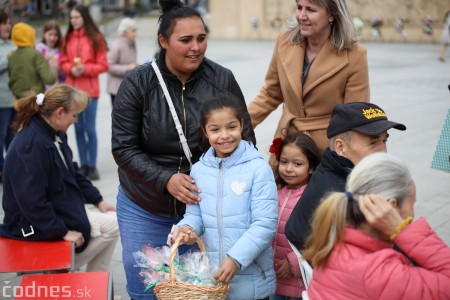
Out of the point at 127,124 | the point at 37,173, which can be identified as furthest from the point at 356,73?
the point at 37,173

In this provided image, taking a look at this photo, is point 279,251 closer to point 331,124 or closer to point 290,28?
point 331,124

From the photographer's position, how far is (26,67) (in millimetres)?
8180

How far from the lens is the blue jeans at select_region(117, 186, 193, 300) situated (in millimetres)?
3902

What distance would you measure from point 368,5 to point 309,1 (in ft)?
94.3

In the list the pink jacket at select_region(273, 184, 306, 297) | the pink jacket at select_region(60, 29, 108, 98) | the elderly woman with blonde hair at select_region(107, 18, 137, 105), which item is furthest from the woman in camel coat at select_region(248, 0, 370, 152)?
the elderly woman with blonde hair at select_region(107, 18, 137, 105)

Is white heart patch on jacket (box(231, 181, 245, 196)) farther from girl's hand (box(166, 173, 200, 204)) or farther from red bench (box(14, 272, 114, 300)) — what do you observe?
red bench (box(14, 272, 114, 300))

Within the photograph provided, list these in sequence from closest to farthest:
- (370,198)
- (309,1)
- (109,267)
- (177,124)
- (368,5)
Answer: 1. (370,198)
2. (177,124)
3. (309,1)
4. (109,267)
5. (368,5)

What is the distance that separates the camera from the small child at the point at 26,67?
8164mm

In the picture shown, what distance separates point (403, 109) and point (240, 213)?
380 inches

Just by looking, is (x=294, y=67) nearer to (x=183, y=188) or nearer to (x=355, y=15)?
(x=183, y=188)

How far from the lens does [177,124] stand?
368 cm

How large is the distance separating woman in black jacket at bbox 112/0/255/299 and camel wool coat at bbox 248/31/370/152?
1.38 ft

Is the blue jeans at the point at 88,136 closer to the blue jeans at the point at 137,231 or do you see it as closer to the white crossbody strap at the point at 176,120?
the blue jeans at the point at 137,231

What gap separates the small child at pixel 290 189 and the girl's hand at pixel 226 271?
1.86 feet
